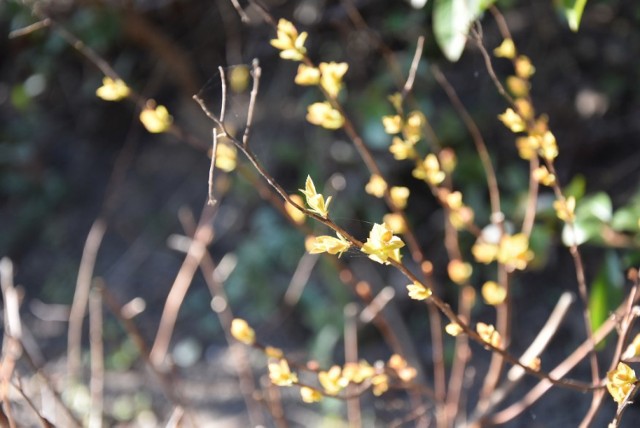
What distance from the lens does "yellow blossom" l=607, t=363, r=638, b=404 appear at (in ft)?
2.54

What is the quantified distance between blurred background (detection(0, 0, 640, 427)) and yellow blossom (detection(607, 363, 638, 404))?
2.42 ft

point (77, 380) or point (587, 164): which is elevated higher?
point (587, 164)

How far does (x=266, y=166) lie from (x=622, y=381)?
6.15 feet

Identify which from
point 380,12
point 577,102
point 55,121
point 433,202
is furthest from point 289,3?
point 55,121

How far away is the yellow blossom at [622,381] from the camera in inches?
30.5

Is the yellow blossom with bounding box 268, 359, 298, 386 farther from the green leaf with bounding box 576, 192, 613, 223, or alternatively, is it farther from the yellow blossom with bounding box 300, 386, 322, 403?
the green leaf with bounding box 576, 192, 613, 223

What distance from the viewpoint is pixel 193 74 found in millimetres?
2727

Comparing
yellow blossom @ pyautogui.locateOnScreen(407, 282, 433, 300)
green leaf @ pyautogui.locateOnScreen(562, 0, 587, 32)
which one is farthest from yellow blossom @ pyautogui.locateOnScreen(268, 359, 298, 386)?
green leaf @ pyautogui.locateOnScreen(562, 0, 587, 32)

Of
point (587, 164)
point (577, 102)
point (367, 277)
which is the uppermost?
point (577, 102)

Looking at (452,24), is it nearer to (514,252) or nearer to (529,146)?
(529,146)

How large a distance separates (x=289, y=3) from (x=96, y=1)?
0.64 m

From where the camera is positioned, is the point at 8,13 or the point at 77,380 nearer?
the point at 77,380

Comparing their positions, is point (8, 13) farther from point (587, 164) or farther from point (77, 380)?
point (587, 164)

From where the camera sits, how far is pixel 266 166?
2553 millimetres
